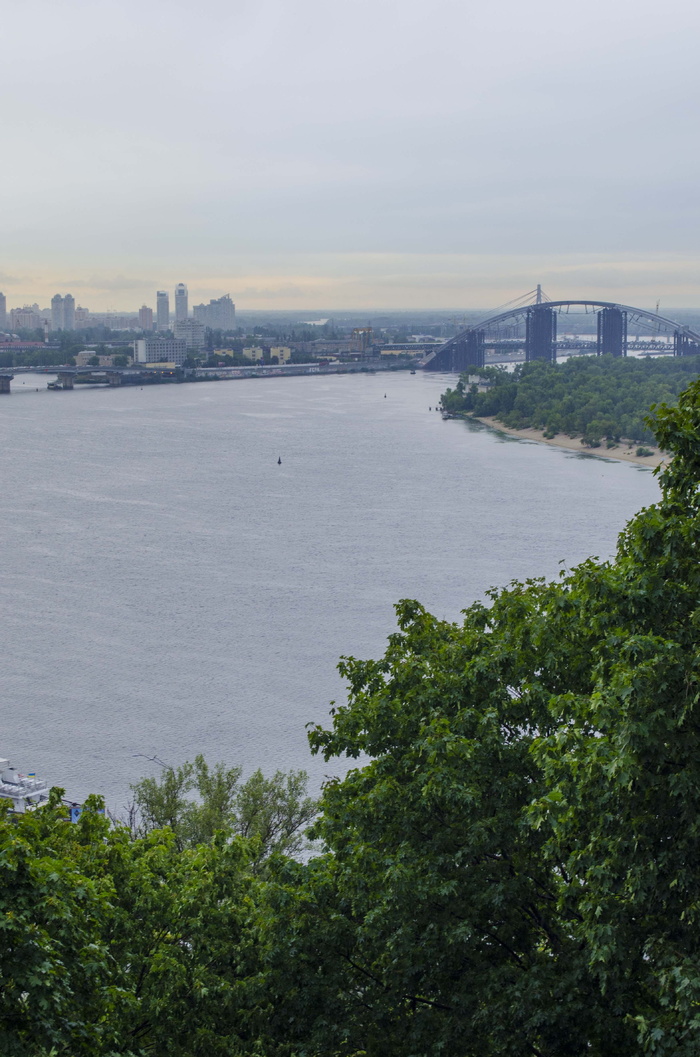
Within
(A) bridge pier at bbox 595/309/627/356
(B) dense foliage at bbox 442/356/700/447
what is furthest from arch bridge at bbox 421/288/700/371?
(B) dense foliage at bbox 442/356/700/447

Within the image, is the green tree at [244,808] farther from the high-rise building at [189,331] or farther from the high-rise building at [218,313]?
the high-rise building at [218,313]

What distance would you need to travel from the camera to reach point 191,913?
3.18 metres

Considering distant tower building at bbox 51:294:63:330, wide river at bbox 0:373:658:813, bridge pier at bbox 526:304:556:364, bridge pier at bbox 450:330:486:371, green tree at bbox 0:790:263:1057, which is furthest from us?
distant tower building at bbox 51:294:63:330

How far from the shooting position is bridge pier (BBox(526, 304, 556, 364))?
54.8 meters

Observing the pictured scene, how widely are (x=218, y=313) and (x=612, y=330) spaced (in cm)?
6678

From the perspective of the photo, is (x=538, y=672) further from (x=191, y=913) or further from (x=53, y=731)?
(x=53, y=731)

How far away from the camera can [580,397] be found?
3094 centimetres

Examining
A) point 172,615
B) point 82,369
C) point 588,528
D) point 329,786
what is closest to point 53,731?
point 172,615

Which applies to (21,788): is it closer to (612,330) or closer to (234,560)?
(234,560)

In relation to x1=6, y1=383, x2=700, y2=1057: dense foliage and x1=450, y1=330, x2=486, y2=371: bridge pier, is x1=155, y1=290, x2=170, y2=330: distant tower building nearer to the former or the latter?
x1=450, y1=330, x2=486, y2=371: bridge pier

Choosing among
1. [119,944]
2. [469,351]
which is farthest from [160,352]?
[119,944]

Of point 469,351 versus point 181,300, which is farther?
point 181,300

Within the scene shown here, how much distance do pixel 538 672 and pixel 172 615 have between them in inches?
351

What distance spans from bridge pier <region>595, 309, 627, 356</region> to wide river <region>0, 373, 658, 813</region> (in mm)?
24689
